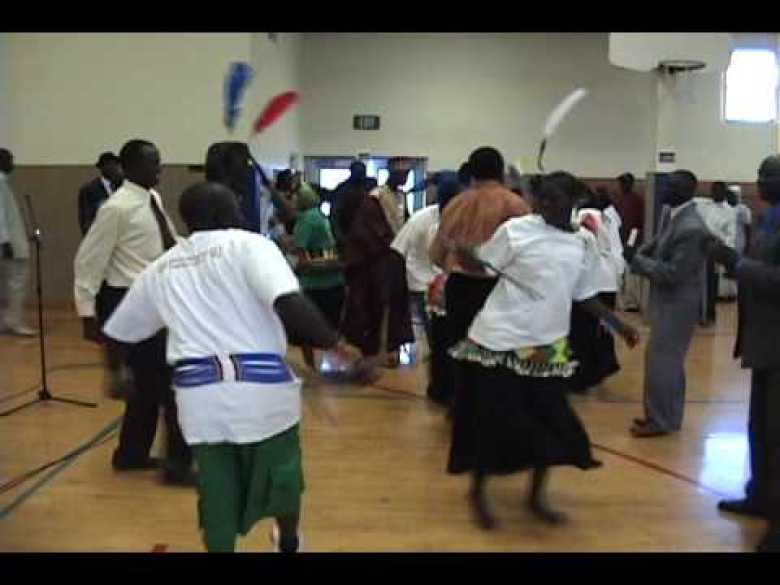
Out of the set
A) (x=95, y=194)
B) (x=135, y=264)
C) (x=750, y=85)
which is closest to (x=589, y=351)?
(x=135, y=264)

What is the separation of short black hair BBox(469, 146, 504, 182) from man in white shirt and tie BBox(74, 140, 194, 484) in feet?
5.06

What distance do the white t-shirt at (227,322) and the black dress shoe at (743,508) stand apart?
8.28 ft

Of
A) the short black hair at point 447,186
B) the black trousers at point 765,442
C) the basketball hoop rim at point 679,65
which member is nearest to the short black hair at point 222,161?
the short black hair at point 447,186

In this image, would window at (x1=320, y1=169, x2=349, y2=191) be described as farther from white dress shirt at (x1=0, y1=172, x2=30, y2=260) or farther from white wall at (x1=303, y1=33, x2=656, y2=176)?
white dress shirt at (x1=0, y1=172, x2=30, y2=260)

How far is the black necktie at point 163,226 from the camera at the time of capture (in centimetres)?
479

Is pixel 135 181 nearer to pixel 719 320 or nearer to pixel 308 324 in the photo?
pixel 308 324

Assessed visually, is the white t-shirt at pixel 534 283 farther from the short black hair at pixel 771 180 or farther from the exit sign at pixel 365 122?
the exit sign at pixel 365 122

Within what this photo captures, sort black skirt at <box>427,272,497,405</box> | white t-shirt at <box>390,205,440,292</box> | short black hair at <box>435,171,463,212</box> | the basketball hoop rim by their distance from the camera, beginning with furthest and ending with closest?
the basketball hoop rim < white t-shirt at <box>390,205,440,292</box> < short black hair at <box>435,171,463,212</box> < black skirt at <box>427,272,497,405</box>

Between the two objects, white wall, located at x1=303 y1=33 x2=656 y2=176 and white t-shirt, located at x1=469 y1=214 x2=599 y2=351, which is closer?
white t-shirt, located at x1=469 y1=214 x2=599 y2=351

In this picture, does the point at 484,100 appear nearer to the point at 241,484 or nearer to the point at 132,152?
the point at 132,152

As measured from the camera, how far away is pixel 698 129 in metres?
15.9

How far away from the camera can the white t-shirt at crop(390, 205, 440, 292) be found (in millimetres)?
6895

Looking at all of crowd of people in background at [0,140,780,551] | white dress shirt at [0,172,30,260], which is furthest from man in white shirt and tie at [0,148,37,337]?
crowd of people in background at [0,140,780,551]
